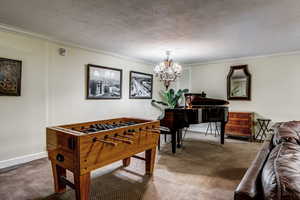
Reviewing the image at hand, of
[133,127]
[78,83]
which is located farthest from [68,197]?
[78,83]

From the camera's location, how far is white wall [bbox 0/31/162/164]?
3039 mm

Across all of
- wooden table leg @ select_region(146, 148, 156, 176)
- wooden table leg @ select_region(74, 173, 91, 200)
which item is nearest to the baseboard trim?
wooden table leg @ select_region(74, 173, 91, 200)

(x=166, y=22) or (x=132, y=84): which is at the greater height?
(x=166, y=22)

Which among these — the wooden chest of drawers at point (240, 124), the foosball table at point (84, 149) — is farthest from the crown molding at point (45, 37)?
the wooden chest of drawers at point (240, 124)

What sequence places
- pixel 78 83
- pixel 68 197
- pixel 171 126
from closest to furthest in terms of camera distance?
pixel 68 197
pixel 171 126
pixel 78 83

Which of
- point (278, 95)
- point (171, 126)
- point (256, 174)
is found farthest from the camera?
point (278, 95)

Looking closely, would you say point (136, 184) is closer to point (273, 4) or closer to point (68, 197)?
point (68, 197)

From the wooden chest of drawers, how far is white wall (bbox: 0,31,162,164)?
3.58m

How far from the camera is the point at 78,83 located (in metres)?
4.02

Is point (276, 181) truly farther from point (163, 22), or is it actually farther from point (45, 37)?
point (45, 37)

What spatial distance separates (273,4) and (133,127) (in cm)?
230

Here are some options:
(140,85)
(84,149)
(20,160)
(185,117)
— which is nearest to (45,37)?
(20,160)

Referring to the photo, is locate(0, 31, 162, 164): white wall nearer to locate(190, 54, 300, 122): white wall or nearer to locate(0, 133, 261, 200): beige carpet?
locate(0, 133, 261, 200): beige carpet

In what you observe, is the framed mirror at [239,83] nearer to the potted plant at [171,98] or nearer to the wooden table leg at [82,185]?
the potted plant at [171,98]
